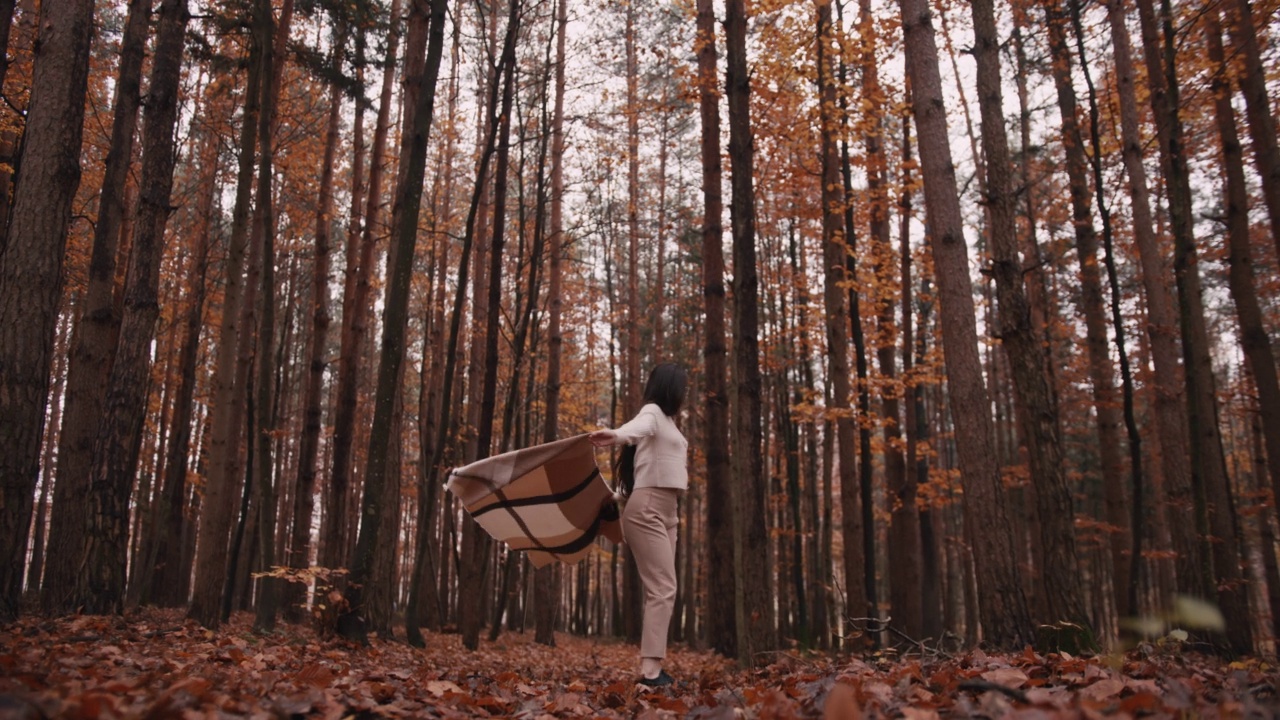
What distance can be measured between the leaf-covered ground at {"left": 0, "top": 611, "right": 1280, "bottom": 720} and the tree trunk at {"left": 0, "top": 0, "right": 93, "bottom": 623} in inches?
32.5

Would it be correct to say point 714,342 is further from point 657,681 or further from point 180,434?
point 180,434

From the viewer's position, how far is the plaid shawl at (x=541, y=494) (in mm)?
5863

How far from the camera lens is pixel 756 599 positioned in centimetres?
768

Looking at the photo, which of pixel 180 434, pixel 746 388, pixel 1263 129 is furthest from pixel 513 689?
pixel 180 434

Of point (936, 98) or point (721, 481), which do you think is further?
point (721, 481)

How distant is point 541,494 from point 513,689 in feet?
6.16

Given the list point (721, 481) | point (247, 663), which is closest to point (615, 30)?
point (721, 481)

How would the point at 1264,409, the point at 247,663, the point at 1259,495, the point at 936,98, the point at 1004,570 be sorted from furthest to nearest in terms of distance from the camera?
the point at 1259,495
the point at 1264,409
the point at 936,98
the point at 1004,570
the point at 247,663

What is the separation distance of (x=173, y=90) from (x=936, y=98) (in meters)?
6.97

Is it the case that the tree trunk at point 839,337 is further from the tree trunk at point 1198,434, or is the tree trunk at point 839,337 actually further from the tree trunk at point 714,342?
the tree trunk at point 1198,434

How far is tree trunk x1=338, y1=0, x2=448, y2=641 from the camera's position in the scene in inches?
284

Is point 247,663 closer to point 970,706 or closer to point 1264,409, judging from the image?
point 970,706

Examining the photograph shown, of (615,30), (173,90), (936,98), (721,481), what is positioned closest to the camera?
(936,98)

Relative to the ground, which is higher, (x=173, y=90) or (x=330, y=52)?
(x=330, y=52)
